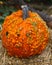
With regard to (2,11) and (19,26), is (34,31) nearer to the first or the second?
(19,26)

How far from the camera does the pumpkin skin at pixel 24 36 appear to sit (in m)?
3.73

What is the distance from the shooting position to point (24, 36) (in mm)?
3734

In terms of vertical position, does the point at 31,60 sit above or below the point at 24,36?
below

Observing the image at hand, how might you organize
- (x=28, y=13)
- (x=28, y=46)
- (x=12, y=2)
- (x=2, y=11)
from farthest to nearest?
(x=12, y=2), (x=2, y=11), (x=28, y=13), (x=28, y=46)

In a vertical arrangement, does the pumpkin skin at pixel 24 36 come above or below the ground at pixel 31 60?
above

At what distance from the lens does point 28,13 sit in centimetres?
400

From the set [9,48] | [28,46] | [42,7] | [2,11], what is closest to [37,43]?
[28,46]

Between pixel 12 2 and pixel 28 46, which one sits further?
pixel 12 2

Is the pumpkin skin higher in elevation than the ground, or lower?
higher

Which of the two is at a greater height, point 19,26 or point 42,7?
point 42,7

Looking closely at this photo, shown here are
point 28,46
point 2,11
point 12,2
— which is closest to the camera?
point 28,46

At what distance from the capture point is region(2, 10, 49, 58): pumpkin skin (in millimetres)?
3734

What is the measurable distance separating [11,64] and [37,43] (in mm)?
463

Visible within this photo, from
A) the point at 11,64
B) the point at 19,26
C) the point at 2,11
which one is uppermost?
the point at 2,11
